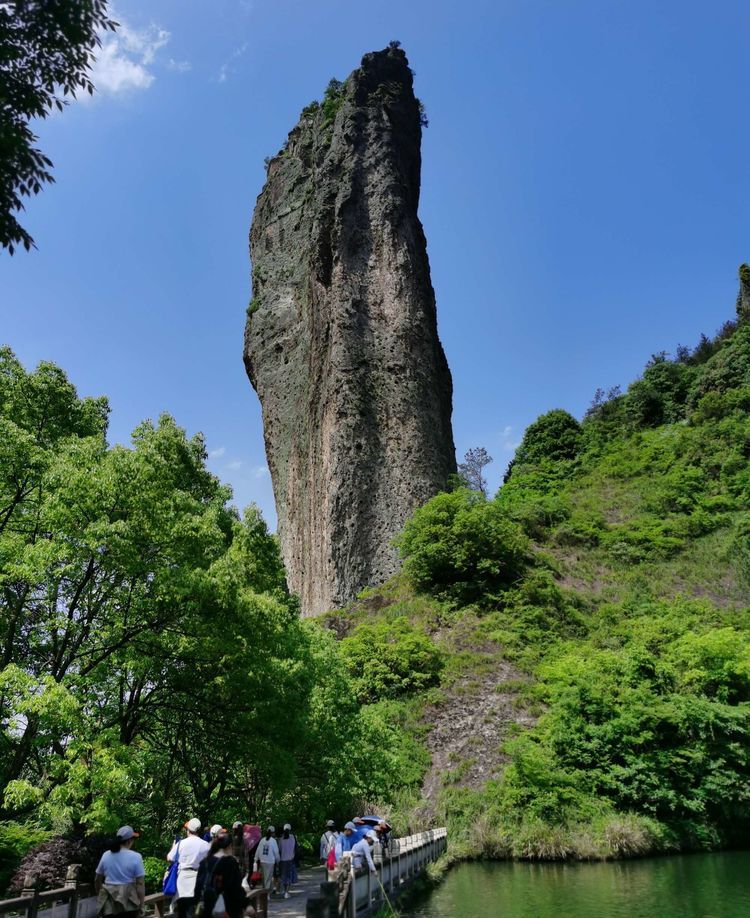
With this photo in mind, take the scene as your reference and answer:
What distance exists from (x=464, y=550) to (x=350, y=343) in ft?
52.7

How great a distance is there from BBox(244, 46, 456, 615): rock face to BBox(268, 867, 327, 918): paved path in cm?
2021

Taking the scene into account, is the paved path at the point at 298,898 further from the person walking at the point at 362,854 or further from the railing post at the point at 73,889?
the railing post at the point at 73,889

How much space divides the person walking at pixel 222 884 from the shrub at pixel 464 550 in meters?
25.9

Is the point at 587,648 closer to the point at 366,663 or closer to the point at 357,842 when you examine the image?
the point at 366,663

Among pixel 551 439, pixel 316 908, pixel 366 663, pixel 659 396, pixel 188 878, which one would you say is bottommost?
pixel 316 908

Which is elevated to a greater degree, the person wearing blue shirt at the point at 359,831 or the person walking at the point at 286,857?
the person wearing blue shirt at the point at 359,831

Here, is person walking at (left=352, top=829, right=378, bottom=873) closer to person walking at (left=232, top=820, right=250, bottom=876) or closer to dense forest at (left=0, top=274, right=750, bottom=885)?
person walking at (left=232, top=820, right=250, bottom=876)

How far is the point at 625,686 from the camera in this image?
2106 cm

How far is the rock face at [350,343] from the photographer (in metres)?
38.9

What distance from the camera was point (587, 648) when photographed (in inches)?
1045

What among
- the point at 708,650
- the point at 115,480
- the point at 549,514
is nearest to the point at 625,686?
the point at 708,650

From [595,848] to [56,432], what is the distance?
17.4 m

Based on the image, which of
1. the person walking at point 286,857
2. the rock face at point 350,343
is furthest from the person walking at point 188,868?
the rock face at point 350,343

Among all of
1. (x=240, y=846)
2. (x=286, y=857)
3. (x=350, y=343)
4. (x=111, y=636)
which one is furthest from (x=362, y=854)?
(x=350, y=343)
